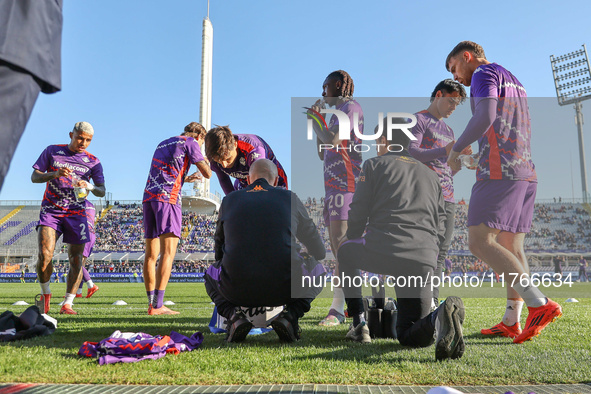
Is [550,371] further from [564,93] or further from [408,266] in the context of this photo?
[564,93]

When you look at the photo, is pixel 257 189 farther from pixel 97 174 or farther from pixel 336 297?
pixel 97 174

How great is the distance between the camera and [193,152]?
17.0 ft

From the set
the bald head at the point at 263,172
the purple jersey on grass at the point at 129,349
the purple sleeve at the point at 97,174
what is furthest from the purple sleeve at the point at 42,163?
the purple jersey on grass at the point at 129,349

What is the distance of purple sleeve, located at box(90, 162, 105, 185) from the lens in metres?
5.61

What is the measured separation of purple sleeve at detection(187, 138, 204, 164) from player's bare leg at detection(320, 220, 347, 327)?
6.24 feet

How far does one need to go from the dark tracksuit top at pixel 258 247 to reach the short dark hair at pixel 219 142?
857 millimetres

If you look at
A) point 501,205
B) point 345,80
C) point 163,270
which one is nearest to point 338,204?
point 345,80

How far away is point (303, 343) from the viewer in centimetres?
282

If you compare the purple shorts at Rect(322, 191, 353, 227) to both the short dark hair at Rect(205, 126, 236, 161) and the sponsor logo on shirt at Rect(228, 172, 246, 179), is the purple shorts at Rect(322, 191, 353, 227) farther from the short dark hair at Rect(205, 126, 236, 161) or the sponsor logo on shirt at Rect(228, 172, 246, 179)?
the short dark hair at Rect(205, 126, 236, 161)

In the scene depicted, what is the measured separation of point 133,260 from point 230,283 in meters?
35.1

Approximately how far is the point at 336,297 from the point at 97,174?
146 inches

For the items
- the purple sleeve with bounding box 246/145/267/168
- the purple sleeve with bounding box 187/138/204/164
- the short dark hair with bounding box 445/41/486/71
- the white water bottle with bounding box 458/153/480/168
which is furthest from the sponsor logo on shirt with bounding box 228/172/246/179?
the short dark hair with bounding box 445/41/486/71

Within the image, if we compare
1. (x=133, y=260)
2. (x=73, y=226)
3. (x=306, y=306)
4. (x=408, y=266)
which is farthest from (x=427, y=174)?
(x=133, y=260)

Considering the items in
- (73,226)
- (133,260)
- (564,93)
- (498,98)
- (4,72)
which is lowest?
(133,260)
